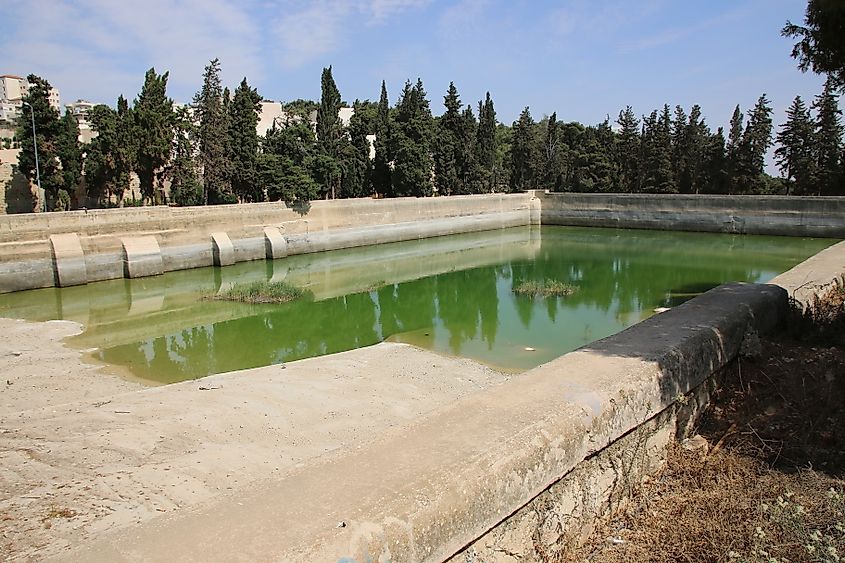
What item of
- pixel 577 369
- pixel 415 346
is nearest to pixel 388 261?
pixel 415 346

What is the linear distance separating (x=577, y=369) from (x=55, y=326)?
12031mm

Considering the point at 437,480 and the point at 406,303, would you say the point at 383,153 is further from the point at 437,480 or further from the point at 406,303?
the point at 437,480

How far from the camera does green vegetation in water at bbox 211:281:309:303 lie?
1456 centimetres

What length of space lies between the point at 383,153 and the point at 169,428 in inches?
1006

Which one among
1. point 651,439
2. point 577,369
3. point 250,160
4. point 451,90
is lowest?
point 651,439

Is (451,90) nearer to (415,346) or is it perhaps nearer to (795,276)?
(415,346)

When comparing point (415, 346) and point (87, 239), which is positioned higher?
point (87, 239)

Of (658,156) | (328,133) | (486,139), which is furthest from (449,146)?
(658,156)

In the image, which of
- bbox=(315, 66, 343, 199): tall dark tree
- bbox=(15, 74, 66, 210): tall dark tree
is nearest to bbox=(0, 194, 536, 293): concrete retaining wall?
bbox=(315, 66, 343, 199): tall dark tree

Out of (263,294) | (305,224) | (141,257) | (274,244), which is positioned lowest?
(263,294)

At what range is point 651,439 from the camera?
3156 millimetres

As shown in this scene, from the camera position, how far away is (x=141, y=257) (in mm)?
17750

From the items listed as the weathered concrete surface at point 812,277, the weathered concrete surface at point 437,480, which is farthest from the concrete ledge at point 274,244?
the weathered concrete surface at point 437,480

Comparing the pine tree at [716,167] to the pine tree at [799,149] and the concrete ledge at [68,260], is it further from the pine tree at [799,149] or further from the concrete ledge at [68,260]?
the concrete ledge at [68,260]
